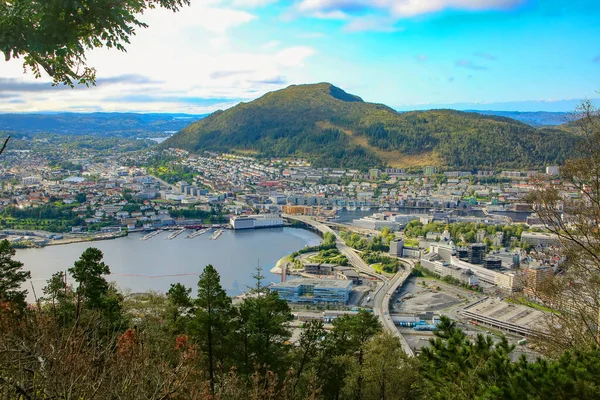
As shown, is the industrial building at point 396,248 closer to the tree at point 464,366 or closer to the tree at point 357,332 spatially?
the tree at point 357,332

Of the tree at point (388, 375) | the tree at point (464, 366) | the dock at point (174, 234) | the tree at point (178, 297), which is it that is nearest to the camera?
the tree at point (464, 366)

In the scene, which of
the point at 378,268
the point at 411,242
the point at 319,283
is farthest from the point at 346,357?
the point at 411,242

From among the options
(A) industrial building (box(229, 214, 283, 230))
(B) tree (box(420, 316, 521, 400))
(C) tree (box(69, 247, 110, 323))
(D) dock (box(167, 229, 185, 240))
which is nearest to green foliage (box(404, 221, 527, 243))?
(A) industrial building (box(229, 214, 283, 230))

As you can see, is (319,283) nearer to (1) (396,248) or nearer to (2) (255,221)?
(1) (396,248)

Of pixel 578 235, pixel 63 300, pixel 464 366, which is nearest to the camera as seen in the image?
pixel 464 366

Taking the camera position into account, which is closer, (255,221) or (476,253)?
(476,253)

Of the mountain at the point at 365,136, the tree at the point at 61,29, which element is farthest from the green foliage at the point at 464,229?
the tree at the point at 61,29
